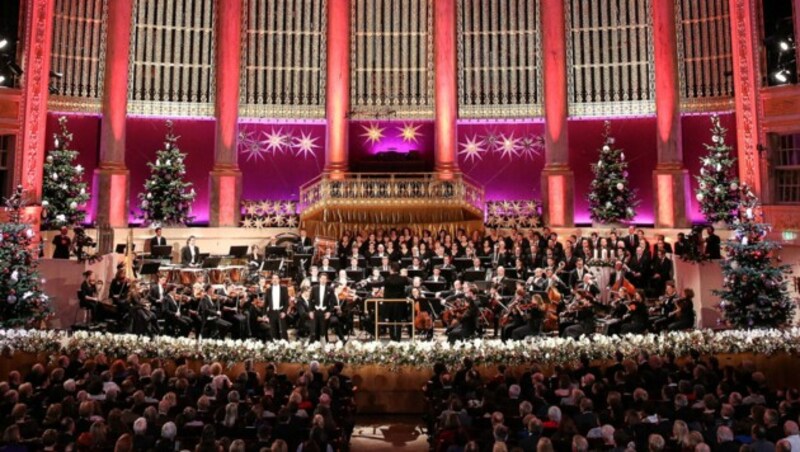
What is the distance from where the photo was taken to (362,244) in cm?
1877

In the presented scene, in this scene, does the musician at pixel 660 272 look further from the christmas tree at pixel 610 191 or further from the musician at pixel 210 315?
the musician at pixel 210 315

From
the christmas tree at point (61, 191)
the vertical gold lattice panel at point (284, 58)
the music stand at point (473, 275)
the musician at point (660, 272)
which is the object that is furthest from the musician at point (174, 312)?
the vertical gold lattice panel at point (284, 58)

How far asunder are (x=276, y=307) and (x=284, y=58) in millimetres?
12023

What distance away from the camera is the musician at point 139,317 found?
45.0 feet

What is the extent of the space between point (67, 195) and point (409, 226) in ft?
31.2

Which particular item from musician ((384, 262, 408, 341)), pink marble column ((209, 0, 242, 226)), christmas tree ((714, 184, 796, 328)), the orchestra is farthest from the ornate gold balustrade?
christmas tree ((714, 184, 796, 328))

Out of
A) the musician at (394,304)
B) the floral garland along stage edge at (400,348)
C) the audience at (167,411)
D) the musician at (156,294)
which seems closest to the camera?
the audience at (167,411)

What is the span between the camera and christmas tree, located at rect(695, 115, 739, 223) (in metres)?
19.6

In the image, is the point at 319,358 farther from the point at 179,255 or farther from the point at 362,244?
the point at 179,255

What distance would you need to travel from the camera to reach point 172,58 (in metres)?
22.6

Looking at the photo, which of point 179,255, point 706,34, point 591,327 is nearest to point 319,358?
point 591,327

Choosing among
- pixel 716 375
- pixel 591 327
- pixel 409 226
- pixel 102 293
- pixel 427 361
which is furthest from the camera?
pixel 409 226

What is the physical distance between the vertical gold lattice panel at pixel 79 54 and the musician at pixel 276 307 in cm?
1152

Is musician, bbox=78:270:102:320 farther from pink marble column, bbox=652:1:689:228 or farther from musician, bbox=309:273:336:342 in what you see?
pink marble column, bbox=652:1:689:228
